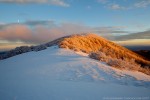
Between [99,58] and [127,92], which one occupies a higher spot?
[99,58]

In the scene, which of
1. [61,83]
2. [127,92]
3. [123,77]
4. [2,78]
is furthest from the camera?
[2,78]

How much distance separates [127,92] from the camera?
26.2 ft

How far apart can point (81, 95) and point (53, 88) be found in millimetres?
1152

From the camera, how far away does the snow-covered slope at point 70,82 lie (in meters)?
7.66

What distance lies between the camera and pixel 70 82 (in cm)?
887

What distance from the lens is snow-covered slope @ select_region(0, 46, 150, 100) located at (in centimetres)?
766

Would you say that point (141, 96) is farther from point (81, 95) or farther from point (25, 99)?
point (25, 99)

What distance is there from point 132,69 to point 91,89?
160 inches

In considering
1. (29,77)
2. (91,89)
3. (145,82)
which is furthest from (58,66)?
(145,82)

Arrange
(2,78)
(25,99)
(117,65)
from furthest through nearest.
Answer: (117,65) < (2,78) < (25,99)

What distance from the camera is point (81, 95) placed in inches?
297

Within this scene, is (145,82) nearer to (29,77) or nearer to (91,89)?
(91,89)

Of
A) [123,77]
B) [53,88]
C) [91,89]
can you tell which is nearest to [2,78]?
[53,88]

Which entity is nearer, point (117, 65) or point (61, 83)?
point (61, 83)
